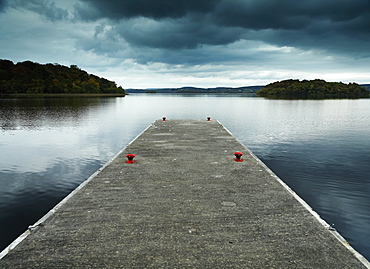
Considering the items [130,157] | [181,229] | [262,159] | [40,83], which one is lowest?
[262,159]

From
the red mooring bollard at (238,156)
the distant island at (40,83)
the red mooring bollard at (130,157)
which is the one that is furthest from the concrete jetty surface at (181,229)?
the distant island at (40,83)

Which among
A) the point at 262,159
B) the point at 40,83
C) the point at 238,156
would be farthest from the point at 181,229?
the point at 40,83

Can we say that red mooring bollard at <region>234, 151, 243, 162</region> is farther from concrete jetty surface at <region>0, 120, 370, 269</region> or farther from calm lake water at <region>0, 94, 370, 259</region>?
calm lake water at <region>0, 94, 370, 259</region>

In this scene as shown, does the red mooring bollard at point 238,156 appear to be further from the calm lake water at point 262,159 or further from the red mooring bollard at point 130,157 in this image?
the red mooring bollard at point 130,157

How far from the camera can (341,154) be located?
1678 centimetres

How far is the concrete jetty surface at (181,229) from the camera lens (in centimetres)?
415

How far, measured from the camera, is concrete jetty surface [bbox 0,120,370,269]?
13.6 ft

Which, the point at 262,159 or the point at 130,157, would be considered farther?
the point at 262,159

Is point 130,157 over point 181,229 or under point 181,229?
over

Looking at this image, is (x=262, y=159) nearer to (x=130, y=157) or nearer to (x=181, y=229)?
(x=130, y=157)

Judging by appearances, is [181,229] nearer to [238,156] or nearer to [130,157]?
[130,157]

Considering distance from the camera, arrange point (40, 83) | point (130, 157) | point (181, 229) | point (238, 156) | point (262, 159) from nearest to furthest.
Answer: point (181, 229) → point (130, 157) → point (238, 156) → point (262, 159) → point (40, 83)

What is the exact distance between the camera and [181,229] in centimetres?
506

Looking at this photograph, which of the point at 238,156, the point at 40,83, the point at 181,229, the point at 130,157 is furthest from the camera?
the point at 40,83
